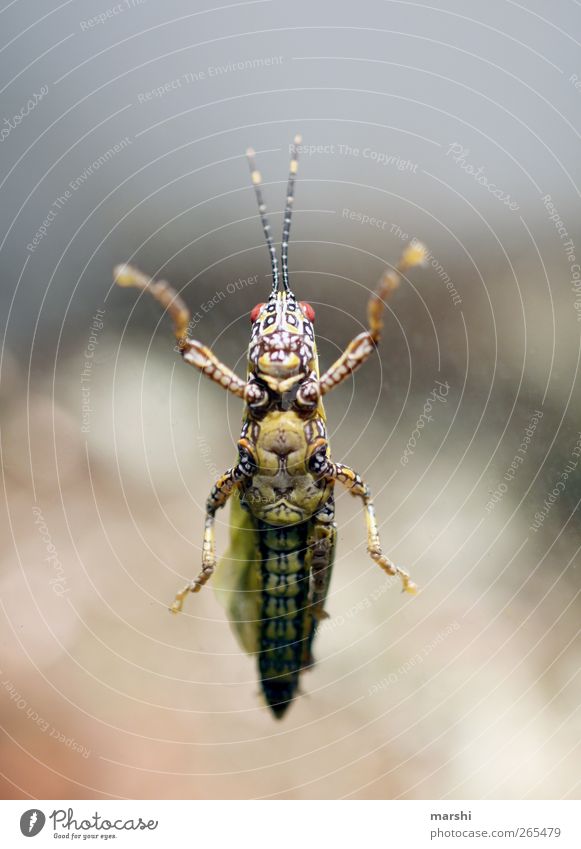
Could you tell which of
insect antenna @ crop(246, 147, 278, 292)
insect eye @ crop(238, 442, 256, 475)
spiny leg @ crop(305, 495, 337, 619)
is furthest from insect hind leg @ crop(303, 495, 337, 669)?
insect antenna @ crop(246, 147, 278, 292)

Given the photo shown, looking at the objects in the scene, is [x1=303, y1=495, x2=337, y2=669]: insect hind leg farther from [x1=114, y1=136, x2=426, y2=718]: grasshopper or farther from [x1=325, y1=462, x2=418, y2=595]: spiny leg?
[x1=325, y1=462, x2=418, y2=595]: spiny leg

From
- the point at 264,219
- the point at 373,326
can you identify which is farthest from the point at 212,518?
the point at 264,219

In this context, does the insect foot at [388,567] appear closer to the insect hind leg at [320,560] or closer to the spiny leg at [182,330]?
the insect hind leg at [320,560]

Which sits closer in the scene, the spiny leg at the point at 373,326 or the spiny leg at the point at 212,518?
the spiny leg at the point at 373,326

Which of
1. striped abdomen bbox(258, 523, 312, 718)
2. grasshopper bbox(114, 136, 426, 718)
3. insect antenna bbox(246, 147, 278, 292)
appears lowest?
striped abdomen bbox(258, 523, 312, 718)

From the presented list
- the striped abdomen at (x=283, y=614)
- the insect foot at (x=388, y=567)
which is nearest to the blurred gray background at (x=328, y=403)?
the striped abdomen at (x=283, y=614)

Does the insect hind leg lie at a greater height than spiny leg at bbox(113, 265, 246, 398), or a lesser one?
lesser

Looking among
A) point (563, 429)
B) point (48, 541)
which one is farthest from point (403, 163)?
point (48, 541)

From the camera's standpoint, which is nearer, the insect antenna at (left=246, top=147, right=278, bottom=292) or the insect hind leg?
the insect antenna at (left=246, top=147, right=278, bottom=292)

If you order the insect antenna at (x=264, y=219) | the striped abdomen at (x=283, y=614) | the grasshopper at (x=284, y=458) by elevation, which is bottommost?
the striped abdomen at (x=283, y=614)
